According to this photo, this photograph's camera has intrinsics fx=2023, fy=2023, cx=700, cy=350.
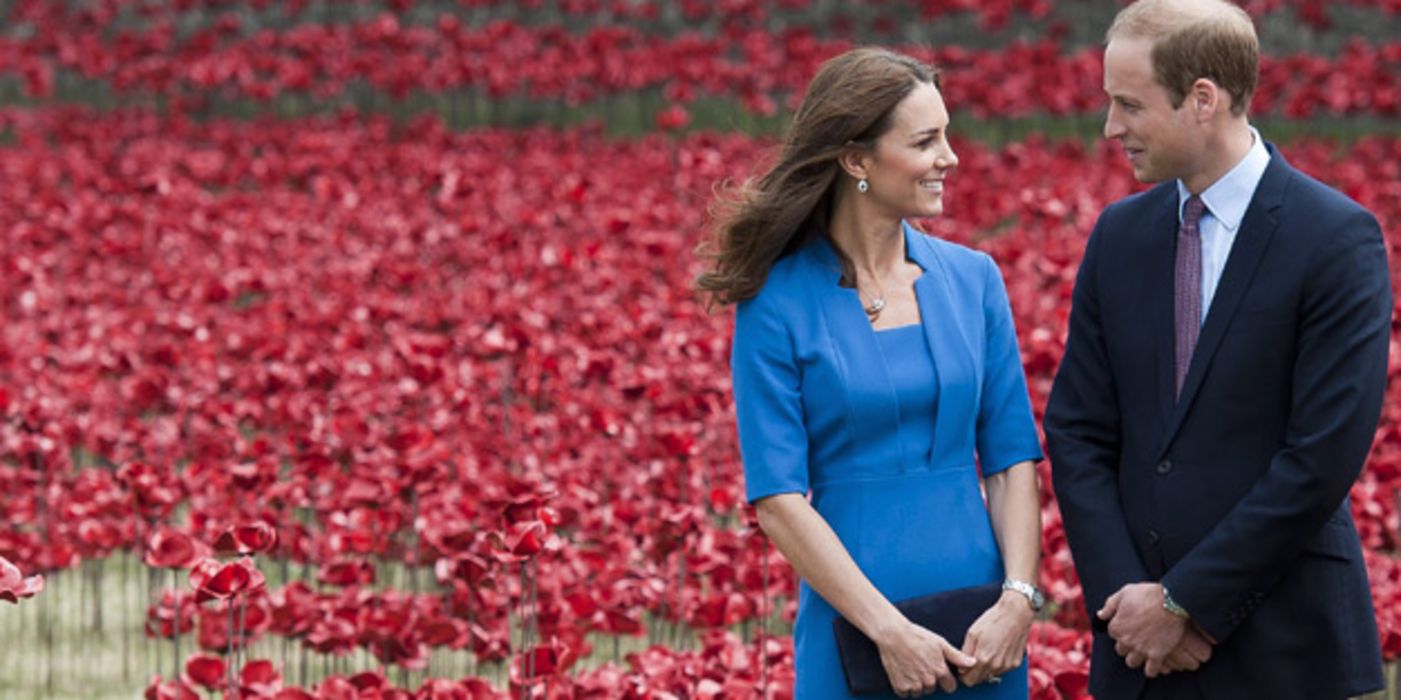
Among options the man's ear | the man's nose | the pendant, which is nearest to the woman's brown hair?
the pendant

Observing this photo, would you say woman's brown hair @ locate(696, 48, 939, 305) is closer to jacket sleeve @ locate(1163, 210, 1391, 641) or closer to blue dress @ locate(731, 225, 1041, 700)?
blue dress @ locate(731, 225, 1041, 700)

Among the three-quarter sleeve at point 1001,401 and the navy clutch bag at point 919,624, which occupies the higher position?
the three-quarter sleeve at point 1001,401

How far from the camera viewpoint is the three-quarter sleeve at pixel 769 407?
335 centimetres

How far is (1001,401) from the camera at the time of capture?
11.6 ft

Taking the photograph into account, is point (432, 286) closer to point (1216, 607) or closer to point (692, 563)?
point (692, 563)

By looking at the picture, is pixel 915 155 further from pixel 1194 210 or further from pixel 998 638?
pixel 998 638

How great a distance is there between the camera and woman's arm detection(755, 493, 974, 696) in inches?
130

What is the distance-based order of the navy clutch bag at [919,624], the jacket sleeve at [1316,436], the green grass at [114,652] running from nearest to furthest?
the jacket sleeve at [1316,436]
the navy clutch bag at [919,624]
the green grass at [114,652]

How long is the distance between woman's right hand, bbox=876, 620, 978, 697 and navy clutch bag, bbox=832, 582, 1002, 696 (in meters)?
0.03

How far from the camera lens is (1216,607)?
3223 millimetres

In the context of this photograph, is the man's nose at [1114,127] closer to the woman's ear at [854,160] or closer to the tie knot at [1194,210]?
the tie knot at [1194,210]

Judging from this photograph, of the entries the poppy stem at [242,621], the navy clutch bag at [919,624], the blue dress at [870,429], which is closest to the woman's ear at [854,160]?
the blue dress at [870,429]

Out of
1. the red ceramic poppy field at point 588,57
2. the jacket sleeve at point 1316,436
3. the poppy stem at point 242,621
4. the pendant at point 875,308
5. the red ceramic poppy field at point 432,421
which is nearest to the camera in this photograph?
the jacket sleeve at point 1316,436

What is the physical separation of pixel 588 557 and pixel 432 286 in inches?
141
